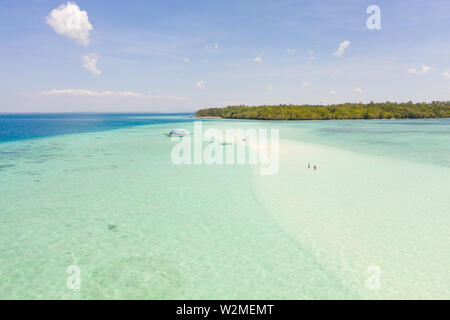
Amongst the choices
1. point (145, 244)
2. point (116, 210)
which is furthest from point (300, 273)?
point (116, 210)

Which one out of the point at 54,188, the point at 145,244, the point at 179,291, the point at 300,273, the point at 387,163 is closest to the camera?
the point at 179,291

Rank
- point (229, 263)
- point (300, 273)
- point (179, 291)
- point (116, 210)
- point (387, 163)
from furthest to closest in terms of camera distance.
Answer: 1. point (387, 163)
2. point (116, 210)
3. point (229, 263)
4. point (300, 273)
5. point (179, 291)
